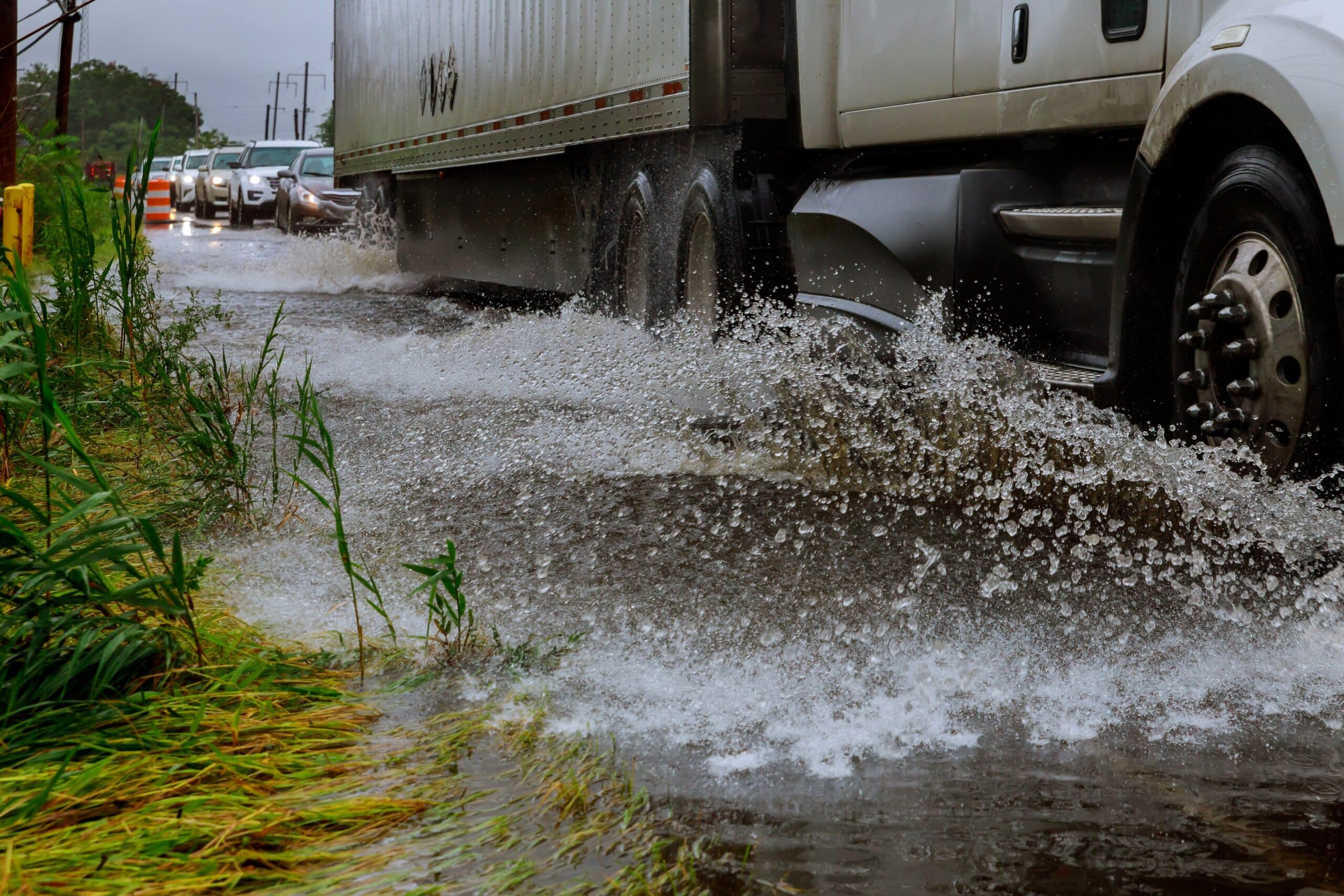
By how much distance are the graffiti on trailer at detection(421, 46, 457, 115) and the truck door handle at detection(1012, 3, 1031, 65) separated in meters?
8.68

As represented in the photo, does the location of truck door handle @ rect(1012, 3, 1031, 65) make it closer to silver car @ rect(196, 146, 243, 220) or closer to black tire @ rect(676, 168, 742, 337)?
black tire @ rect(676, 168, 742, 337)

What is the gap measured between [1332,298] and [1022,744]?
1.31 meters

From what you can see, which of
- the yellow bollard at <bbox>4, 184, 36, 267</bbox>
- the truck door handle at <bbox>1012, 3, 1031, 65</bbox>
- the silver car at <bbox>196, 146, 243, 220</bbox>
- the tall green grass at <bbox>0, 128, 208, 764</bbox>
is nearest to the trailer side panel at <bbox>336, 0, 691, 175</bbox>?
the truck door handle at <bbox>1012, 3, 1031, 65</bbox>

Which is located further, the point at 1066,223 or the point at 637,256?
the point at 637,256

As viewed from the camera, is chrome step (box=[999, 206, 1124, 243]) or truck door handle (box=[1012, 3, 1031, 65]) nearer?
chrome step (box=[999, 206, 1124, 243])

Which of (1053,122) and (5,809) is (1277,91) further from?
(5,809)

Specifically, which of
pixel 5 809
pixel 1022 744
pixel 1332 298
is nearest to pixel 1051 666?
pixel 1022 744

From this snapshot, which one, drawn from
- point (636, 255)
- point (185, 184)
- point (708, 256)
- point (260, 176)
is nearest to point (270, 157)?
point (260, 176)

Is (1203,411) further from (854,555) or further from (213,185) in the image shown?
(213,185)

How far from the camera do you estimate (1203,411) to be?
3.78 m

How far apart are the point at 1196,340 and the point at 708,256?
3.99 meters

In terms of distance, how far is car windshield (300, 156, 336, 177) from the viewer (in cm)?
2539

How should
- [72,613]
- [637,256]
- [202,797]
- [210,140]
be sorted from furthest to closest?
1. [210,140]
2. [637,256]
3. [72,613]
4. [202,797]

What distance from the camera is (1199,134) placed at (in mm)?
3881
